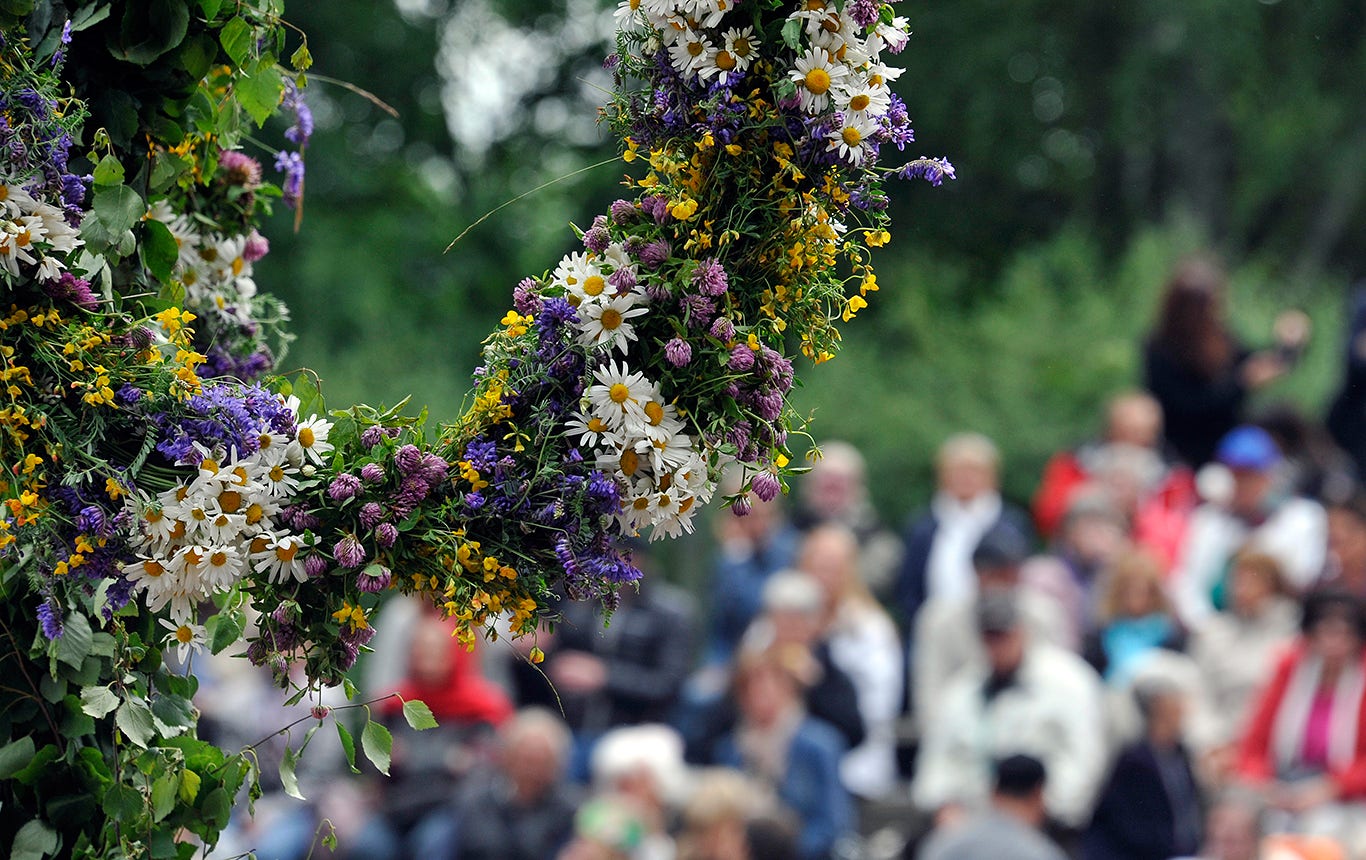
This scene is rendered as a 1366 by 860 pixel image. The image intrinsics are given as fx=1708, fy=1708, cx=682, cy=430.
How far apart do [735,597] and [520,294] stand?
4987 millimetres

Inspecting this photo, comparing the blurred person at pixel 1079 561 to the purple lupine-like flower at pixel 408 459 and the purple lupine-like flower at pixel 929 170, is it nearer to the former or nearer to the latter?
the purple lupine-like flower at pixel 929 170

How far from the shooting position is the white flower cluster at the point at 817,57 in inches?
72.7

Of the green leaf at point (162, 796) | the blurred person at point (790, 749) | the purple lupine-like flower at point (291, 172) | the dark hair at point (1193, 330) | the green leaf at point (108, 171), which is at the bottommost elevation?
the green leaf at point (162, 796)

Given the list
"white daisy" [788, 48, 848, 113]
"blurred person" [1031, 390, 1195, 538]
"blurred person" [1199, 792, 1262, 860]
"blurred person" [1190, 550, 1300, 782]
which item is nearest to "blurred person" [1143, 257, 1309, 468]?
"blurred person" [1031, 390, 1195, 538]

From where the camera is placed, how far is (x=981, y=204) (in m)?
13.4

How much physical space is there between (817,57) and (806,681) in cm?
425

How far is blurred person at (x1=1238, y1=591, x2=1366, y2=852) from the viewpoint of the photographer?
5270 mm

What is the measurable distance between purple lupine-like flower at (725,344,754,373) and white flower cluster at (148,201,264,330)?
907mm

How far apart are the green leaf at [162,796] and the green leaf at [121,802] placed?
3 centimetres

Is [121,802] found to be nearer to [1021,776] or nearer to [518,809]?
[1021,776]

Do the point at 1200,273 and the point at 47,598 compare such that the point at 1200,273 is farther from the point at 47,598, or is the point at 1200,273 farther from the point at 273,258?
the point at 47,598

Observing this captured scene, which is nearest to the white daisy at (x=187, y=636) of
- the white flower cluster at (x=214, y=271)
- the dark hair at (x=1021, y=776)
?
the white flower cluster at (x=214, y=271)

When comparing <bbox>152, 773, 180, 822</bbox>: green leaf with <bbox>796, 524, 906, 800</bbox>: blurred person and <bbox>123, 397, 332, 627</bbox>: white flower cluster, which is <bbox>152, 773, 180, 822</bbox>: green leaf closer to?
Answer: <bbox>123, 397, 332, 627</bbox>: white flower cluster

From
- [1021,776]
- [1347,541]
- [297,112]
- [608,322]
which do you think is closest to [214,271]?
[297,112]
